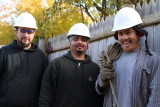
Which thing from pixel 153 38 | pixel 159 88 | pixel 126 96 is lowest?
pixel 126 96

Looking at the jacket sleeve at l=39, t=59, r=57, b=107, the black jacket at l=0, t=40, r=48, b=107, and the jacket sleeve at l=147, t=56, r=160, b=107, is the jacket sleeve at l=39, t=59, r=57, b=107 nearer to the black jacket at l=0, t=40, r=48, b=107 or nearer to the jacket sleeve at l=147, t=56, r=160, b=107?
the black jacket at l=0, t=40, r=48, b=107

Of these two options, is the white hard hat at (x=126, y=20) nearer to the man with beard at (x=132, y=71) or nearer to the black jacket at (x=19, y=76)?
the man with beard at (x=132, y=71)

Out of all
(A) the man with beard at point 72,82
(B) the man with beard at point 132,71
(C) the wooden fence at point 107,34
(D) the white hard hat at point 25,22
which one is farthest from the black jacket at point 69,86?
(D) the white hard hat at point 25,22

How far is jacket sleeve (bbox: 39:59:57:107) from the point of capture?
8.89 ft

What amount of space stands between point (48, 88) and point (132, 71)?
1.40 m

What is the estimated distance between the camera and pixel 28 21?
10.9ft

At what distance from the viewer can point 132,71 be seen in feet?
6.58

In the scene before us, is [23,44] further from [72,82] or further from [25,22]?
[72,82]

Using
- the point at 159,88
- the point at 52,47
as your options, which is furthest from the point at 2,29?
the point at 159,88

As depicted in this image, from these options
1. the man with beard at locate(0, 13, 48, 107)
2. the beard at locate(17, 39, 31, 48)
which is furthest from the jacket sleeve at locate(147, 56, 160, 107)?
the beard at locate(17, 39, 31, 48)

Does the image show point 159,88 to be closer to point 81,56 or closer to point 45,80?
point 81,56

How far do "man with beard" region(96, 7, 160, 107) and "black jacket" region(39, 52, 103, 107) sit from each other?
44cm

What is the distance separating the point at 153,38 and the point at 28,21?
7.39 feet

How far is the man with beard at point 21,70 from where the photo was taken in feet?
10.0
